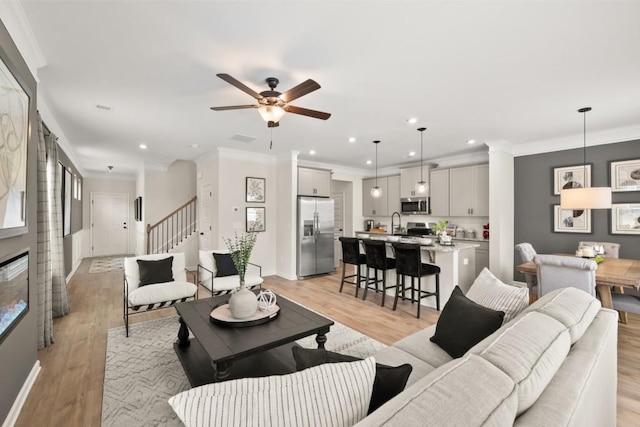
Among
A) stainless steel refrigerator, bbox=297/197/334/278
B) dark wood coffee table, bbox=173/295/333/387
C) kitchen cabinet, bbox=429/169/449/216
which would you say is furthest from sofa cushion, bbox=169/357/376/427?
kitchen cabinet, bbox=429/169/449/216

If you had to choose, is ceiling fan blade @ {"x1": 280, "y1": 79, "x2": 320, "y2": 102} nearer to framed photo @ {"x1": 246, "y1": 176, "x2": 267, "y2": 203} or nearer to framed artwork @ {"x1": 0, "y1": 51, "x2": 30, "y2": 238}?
framed artwork @ {"x1": 0, "y1": 51, "x2": 30, "y2": 238}

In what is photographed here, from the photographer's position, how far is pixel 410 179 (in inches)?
273

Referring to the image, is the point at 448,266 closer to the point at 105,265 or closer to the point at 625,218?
the point at 625,218

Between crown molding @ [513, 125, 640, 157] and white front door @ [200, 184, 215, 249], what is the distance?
5.97 meters

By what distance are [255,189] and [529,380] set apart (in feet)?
18.5

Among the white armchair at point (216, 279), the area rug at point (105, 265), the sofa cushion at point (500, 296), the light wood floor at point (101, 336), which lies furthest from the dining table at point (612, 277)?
the area rug at point (105, 265)

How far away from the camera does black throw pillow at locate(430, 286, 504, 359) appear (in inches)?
68.1

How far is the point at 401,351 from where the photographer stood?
6.32 ft

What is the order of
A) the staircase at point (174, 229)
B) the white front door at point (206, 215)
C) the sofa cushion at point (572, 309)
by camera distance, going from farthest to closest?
1. the staircase at point (174, 229)
2. the white front door at point (206, 215)
3. the sofa cushion at point (572, 309)

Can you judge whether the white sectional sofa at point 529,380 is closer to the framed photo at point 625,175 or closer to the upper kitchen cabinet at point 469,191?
the framed photo at point 625,175

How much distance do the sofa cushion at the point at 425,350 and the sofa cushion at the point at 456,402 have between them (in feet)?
3.06

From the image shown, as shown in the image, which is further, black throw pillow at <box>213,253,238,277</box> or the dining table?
black throw pillow at <box>213,253,238,277</box>

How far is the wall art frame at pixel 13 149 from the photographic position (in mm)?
1750

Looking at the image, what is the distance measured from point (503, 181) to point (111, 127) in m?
6.36
